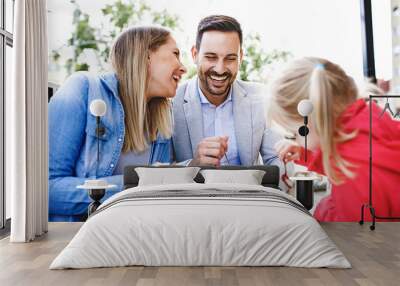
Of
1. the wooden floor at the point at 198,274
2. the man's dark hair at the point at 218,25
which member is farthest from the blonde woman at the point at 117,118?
the wooden floor at the point at 198,274

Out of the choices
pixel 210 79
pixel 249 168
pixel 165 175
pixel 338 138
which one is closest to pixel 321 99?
pixel 338 138

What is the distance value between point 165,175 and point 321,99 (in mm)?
1910

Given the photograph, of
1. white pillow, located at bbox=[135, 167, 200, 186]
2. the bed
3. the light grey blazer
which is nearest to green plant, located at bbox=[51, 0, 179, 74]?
the light grey blazer

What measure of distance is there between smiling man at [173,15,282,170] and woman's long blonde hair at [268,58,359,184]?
0.22 meters

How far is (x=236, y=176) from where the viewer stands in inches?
241

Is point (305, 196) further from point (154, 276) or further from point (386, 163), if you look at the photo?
point (154, 276)

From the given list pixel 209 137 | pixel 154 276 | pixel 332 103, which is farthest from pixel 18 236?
pixel 332 103

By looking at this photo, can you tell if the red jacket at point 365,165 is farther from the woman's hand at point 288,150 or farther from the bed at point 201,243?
the bed at point 201,243

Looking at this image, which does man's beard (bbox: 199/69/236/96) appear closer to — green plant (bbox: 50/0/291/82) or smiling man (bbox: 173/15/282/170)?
smiling man (bbox: 173/15/282/170)

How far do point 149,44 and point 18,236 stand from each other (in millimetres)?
2596

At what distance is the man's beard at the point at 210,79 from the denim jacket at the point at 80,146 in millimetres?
771

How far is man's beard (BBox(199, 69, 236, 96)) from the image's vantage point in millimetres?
6637

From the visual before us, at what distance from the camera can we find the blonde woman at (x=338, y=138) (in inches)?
253

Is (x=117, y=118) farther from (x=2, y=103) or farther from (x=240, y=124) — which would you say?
(x=240, y=124)
